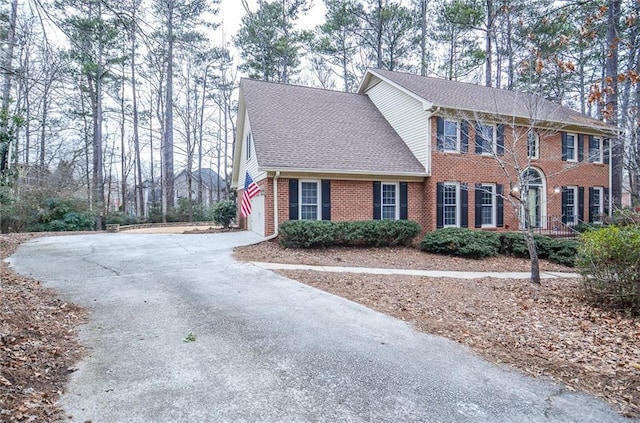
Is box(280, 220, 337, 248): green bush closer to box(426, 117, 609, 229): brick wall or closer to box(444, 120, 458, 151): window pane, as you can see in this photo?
box(426, 117, 609, 229): brick wall

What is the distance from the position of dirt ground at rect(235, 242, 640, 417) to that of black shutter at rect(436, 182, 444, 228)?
3986 millimetres

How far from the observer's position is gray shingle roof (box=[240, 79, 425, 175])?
12.4m

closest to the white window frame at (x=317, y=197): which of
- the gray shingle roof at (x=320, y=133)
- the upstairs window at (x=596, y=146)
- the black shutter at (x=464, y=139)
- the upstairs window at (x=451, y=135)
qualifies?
the gray shingle roof at (x=320, y=133)

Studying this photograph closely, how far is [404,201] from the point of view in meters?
13.6

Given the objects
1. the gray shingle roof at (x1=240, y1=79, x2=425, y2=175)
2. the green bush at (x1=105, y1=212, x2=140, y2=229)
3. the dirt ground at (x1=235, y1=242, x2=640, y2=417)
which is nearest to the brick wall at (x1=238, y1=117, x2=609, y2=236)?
the gray shingle roof at (x1=240, y1=79, x2=425, y2=175)

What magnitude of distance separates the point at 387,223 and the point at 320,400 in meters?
9.61

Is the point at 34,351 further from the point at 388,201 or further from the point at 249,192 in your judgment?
the point at 388,201

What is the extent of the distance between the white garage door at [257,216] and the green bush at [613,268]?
9653 mm

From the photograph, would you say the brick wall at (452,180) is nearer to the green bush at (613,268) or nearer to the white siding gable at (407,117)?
the white siding gable at (407,117)

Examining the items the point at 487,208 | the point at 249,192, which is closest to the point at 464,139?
the point at 487,208

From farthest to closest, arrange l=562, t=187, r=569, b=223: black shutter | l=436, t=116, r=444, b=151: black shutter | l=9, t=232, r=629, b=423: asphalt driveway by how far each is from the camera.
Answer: l=562, t=187, r=569, b=223: black shutter → l=436, t=116, r=444, b=151: black shutter → l=9, t=232, r=629, b=423: asphalt driveway

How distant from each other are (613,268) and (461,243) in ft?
18.2

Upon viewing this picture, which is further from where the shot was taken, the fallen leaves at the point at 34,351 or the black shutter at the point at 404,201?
the black shutter at the point at 404,201

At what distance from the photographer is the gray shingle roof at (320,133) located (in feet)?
40.7
